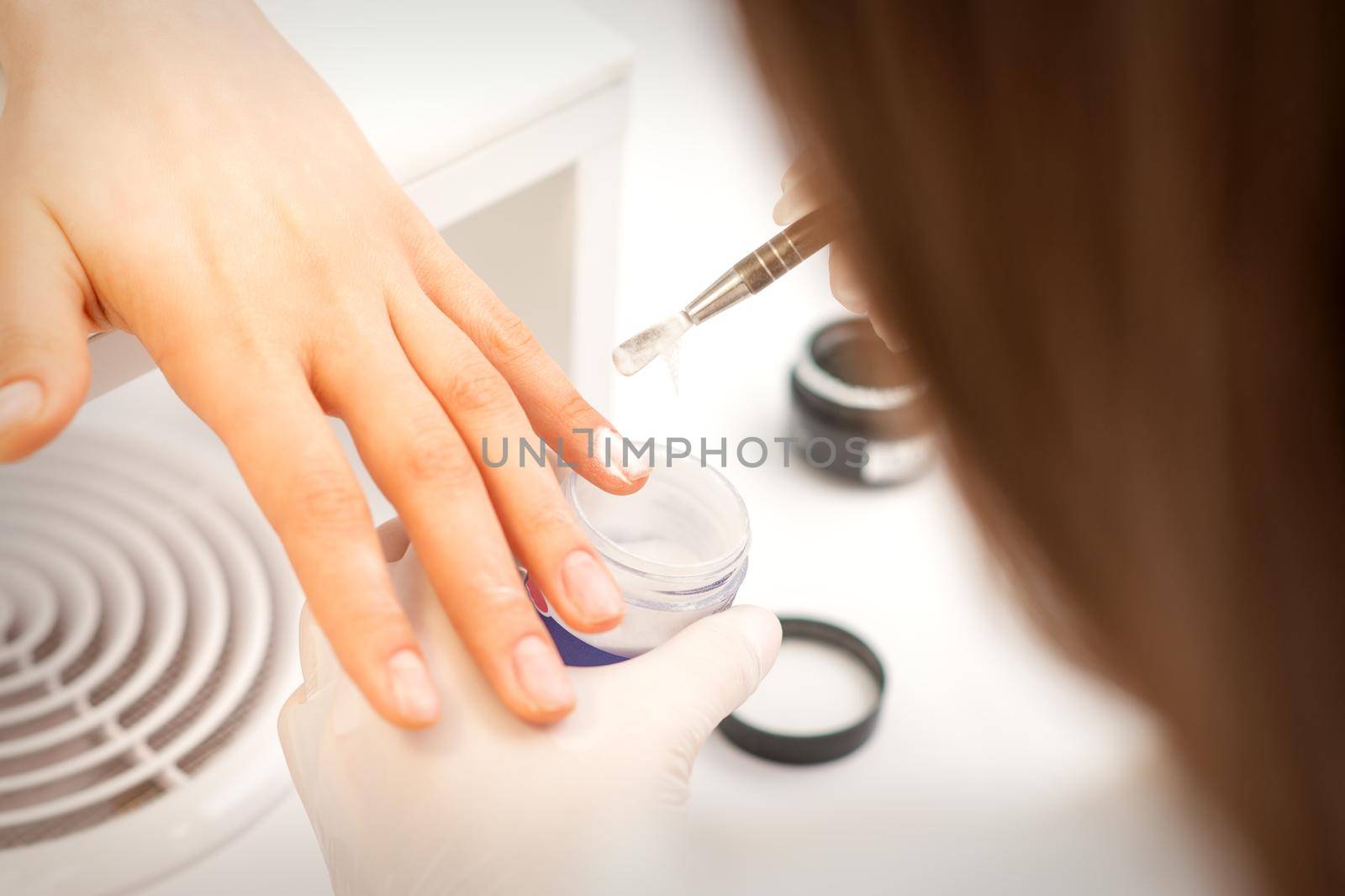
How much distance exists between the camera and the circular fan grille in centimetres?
49

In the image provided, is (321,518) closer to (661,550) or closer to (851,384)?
(661,550)

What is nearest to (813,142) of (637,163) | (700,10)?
(637,163)

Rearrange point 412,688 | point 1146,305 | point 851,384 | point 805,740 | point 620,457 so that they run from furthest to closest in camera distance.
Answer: point 851,384 → point 805,740 → point 620,457 → point 412,688 → point 1146,305

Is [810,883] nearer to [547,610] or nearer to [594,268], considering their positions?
[547,610]

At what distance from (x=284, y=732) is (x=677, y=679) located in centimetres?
19

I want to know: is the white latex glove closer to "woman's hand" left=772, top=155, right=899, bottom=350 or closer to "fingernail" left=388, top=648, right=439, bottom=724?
"fingernail" left=388, top=648, right=439, bottom=724

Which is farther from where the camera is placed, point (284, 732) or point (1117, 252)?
point (284, 732)

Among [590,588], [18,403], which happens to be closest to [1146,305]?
[590,588]

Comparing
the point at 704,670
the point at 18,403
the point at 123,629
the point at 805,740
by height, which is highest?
the point at 18,403

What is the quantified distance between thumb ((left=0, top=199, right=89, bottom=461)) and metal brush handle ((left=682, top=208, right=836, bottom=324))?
30cm

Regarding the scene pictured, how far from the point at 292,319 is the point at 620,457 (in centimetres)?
18

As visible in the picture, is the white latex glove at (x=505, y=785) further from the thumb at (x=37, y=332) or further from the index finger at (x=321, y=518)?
the thumb at (x=37, y=332)

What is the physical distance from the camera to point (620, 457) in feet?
1.69

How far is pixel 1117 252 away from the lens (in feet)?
0.83
